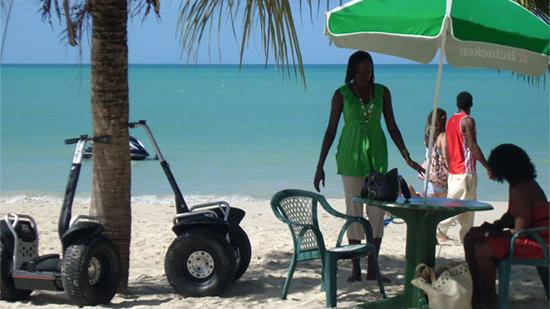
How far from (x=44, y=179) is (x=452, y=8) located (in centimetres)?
1383

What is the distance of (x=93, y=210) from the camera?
6457 mm

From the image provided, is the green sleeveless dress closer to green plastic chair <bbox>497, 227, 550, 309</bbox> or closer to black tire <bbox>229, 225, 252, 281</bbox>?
black tire <bbox>229, 225, 252, 281</bbox>

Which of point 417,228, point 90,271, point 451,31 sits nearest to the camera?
Result: point 451,31

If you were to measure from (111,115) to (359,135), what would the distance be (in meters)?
1.76

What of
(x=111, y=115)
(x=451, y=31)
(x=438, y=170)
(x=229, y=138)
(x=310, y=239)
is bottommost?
(x=229, y=138)

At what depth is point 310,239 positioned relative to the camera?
6176 mm

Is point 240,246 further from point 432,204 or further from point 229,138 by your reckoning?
point 229,138

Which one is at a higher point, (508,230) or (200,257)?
(508,230)

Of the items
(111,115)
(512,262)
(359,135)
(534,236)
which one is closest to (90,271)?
(111,115)

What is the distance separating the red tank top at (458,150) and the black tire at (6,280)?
4.25 metres

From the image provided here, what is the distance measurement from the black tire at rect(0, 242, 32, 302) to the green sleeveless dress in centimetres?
241

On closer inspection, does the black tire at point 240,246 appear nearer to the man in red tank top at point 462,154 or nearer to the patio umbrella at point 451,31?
the patio umbrella at point 451,31

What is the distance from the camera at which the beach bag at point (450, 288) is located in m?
5.43

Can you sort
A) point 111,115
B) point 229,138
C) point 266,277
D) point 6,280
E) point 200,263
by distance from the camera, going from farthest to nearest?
point 229,138
point 266,277
point 111,115
point 200,263
point 6,280
